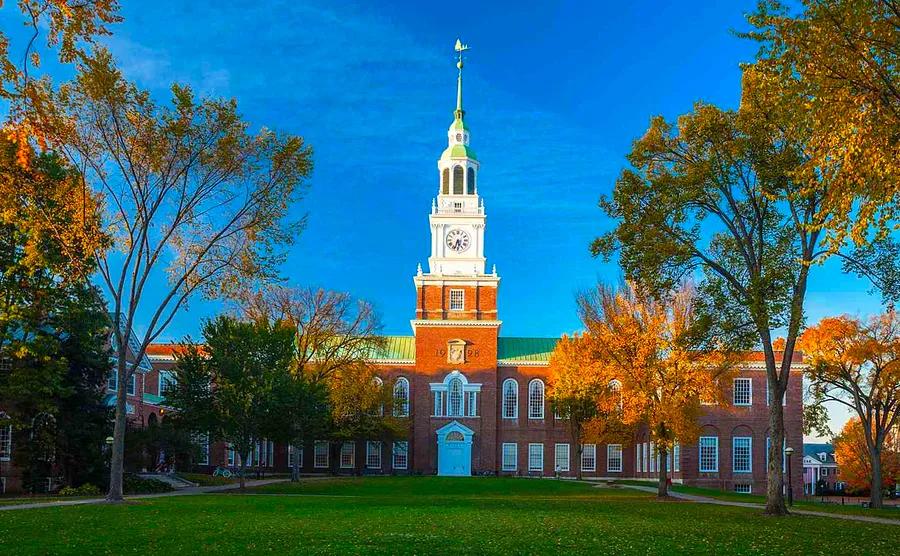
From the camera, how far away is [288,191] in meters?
32.7

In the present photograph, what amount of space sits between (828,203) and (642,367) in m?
22.9

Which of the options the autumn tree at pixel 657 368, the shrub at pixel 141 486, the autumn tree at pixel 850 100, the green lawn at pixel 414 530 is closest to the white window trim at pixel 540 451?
the autumn tree at pixel 657 368

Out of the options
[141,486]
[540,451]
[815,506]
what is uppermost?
[141,486]

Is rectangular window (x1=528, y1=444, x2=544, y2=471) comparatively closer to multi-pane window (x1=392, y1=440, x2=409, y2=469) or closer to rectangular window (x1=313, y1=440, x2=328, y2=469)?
multi-pane window (x1=392, y1=440, x2=409, y2=469)

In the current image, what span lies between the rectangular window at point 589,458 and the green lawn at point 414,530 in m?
41.5

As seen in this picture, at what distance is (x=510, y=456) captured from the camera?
233ft

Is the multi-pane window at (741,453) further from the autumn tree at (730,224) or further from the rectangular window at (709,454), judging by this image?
the autumn tree at (730,224)

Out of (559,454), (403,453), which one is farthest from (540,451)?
(403,453)

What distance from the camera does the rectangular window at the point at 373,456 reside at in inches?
2778

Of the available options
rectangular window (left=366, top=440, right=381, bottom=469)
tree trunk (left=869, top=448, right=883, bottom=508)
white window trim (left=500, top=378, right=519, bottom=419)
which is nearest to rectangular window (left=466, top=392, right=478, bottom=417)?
white window trim (left=500, top=378, right=519, bottom=419)

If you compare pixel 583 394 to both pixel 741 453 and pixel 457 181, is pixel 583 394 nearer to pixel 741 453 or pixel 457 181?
pixel 741 453

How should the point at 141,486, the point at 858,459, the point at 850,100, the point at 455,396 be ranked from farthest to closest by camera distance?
the point at 858,459 → the point at 455,396 → the point at 141,486 → the point at 850,100

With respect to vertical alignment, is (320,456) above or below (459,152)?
below

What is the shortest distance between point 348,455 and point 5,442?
3408 centimetres
